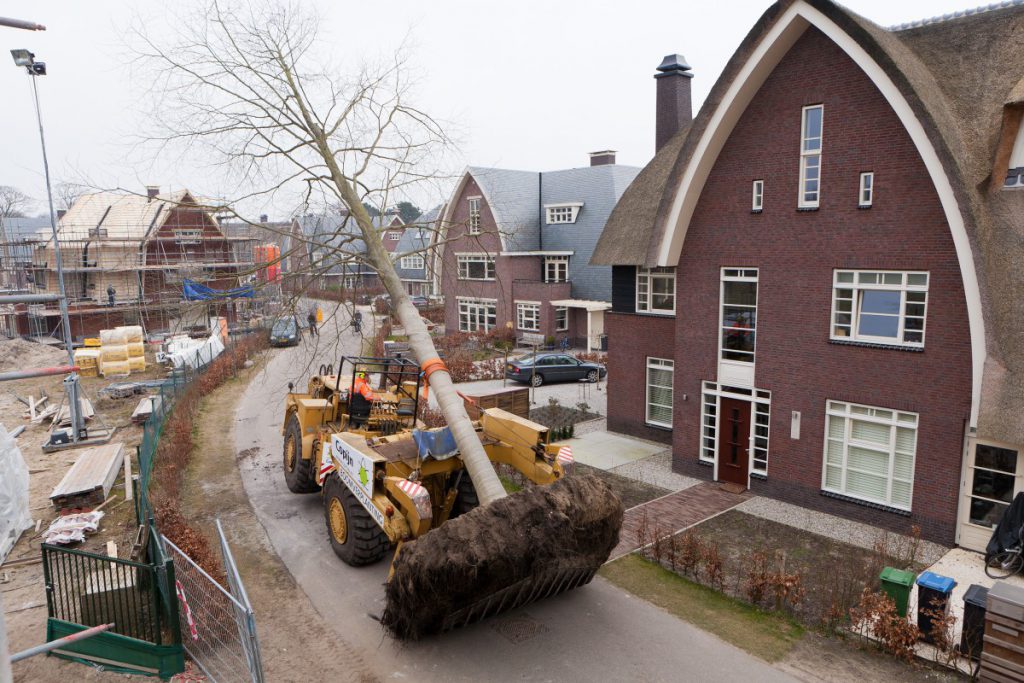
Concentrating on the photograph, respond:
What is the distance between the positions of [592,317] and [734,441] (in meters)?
18.9

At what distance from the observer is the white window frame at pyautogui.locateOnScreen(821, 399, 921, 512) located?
11320mm

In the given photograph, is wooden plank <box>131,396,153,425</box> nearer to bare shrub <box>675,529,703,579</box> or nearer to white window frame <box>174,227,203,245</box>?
bare shrub <box>675,529,703,579</box>

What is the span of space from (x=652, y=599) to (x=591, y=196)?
27.4m

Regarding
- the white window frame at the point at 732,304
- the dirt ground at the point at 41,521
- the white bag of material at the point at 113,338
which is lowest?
the dirt ground at the point at 41,521

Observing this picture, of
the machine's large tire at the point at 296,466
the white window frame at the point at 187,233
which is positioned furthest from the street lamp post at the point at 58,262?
the white window frame at the point at 187,233

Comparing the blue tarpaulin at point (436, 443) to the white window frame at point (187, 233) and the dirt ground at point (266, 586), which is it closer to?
the dirt ground at point (266, 586)

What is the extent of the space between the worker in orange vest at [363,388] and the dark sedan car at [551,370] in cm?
1286

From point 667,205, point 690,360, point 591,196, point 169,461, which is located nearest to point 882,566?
point 690,360

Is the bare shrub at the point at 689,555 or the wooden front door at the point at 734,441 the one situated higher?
the wooden front door at the point at 734,441

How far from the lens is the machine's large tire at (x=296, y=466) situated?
495 inches

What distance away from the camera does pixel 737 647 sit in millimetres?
8094

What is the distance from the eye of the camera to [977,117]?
11.0 m

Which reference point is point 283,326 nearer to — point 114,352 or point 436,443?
point 436,443

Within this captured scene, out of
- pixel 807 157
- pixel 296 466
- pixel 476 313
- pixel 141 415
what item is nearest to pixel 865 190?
pixel 807 157
